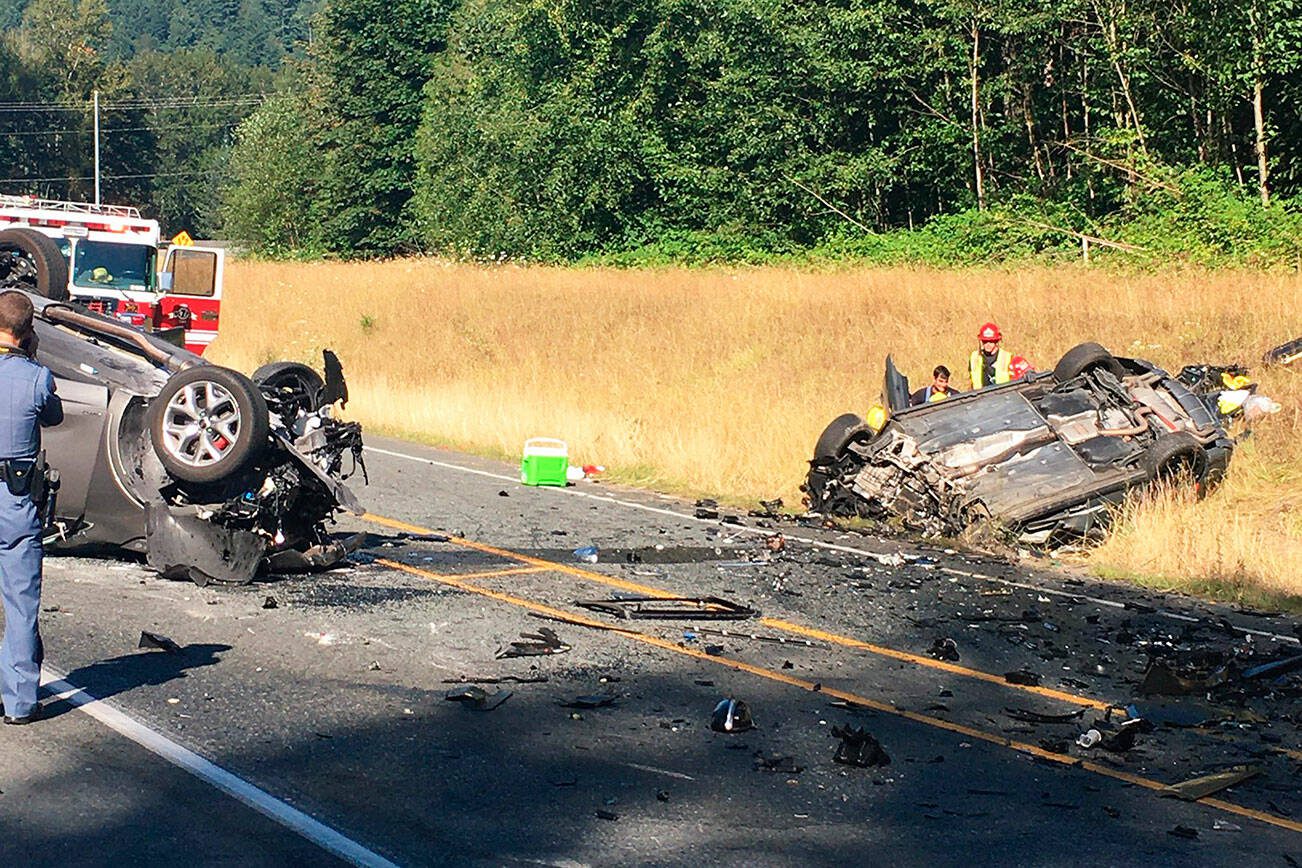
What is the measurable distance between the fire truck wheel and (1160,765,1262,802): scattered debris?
1179 cm

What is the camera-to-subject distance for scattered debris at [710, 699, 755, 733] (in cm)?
714

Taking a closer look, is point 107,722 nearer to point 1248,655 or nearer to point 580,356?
point 1248,655

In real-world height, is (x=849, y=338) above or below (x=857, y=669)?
above

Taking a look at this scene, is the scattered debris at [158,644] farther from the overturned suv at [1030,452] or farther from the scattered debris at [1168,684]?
the overturned suv at [1030,452]

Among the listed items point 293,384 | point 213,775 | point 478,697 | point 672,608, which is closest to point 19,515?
point 213,775

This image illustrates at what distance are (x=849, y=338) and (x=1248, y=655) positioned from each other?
15171mm

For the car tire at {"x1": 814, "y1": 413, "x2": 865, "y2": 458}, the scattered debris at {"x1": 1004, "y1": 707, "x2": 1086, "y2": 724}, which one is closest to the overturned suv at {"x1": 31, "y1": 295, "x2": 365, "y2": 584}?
the scattered debris at {"x1": 1004, "y1": 707, "x2": 1086, "y2": 724}

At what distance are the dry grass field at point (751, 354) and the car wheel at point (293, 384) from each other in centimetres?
611

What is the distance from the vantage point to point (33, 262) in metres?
15.6

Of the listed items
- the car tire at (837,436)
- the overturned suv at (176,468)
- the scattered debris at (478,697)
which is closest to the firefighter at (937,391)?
the car tire at (837,436)

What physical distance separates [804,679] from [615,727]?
145 centimetres

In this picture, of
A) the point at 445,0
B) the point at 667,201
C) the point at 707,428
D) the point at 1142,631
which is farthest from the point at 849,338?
the point at 445,0

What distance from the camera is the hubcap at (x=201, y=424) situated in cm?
974

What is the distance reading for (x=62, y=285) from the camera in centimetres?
1530
